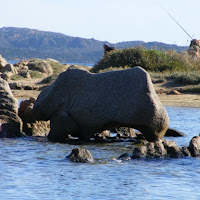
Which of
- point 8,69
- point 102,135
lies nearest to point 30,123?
point 102,135

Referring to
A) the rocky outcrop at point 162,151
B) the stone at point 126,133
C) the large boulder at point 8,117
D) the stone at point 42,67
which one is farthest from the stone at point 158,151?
the stone at point 42,67

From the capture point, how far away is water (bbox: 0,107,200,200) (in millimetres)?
8547

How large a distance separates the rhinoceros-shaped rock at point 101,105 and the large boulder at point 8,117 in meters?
0.59

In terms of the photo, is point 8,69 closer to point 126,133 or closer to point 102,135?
point 126,133

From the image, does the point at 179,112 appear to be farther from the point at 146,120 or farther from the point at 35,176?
the point at 35,176

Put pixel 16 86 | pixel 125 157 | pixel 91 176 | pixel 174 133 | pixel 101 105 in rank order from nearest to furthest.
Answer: pixel 91 176, pixel 125 157, pixel 101 105, pixel 174 133, pixel 16 86

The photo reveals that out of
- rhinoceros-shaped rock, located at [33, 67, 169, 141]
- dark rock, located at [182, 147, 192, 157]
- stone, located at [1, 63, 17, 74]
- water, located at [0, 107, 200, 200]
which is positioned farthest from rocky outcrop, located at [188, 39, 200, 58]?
dark rock, located at [182, 147, 192, 157]

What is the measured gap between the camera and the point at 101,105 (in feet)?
41.5

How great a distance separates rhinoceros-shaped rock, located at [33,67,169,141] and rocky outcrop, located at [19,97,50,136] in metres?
0.76

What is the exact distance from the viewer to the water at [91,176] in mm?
A: 8547

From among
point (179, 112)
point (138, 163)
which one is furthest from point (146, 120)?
point (179, 112)

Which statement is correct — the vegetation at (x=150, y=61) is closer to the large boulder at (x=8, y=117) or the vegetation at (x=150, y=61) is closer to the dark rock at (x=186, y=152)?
the large boulder at (x=8, y=117)

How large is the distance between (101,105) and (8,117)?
8.08ft

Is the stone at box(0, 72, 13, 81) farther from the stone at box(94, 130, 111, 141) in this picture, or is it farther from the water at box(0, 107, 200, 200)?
the water at box(0, 107, 200, 200)
